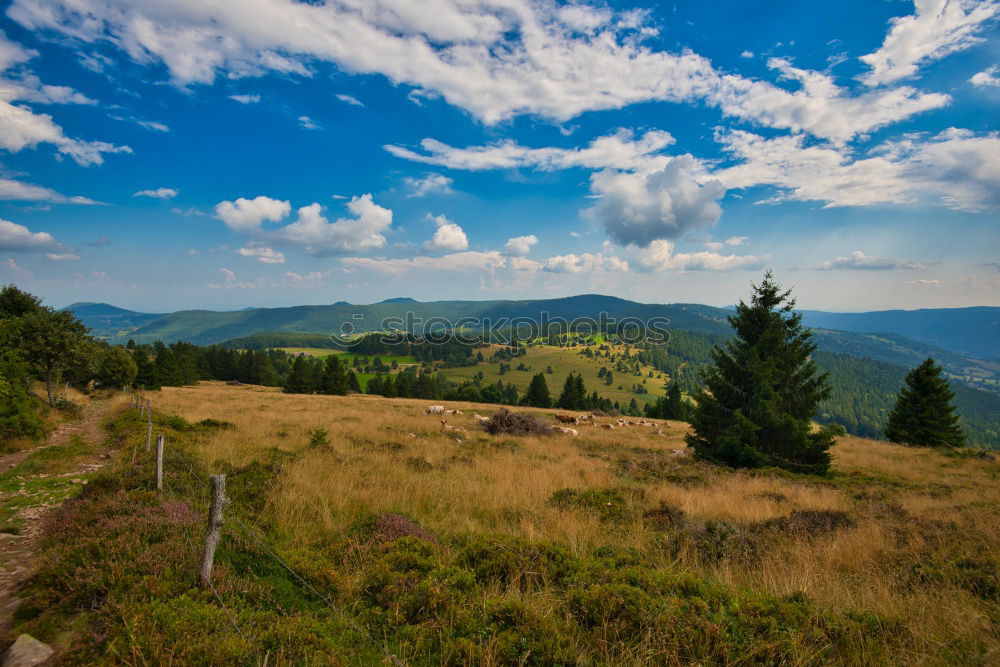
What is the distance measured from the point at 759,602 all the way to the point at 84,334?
94.8ft

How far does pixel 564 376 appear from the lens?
171500mm

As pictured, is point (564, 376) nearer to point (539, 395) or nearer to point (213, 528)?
point (539, 395)

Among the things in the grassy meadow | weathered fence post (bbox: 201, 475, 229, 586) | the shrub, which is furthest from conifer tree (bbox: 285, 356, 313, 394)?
weathered fence post (bbox: 201, 475, 229, 586)

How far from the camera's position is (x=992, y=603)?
419 cm

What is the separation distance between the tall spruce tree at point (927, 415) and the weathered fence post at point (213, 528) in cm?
4121

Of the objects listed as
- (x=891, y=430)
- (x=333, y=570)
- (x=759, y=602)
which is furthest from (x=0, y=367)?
(x=891, y=430)

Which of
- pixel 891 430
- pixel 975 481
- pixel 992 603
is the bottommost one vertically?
pixel 891 430

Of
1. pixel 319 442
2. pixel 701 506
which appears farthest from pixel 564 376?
pixel 701 506

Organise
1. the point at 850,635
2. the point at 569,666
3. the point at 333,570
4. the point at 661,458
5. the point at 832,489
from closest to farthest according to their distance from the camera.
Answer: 1. the point at 569,666
2. the point at 850,635
3. the point at 333,570
4. the point at 832,489
5. the point at 661,458

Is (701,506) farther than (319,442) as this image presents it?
No

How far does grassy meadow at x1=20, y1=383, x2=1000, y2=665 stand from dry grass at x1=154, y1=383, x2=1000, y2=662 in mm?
52

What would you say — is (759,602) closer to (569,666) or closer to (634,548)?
(634,548)

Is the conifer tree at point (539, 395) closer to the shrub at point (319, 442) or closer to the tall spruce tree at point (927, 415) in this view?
the tall spruce tree at point (927, 415)

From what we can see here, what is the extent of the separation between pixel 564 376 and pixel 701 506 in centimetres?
16602
